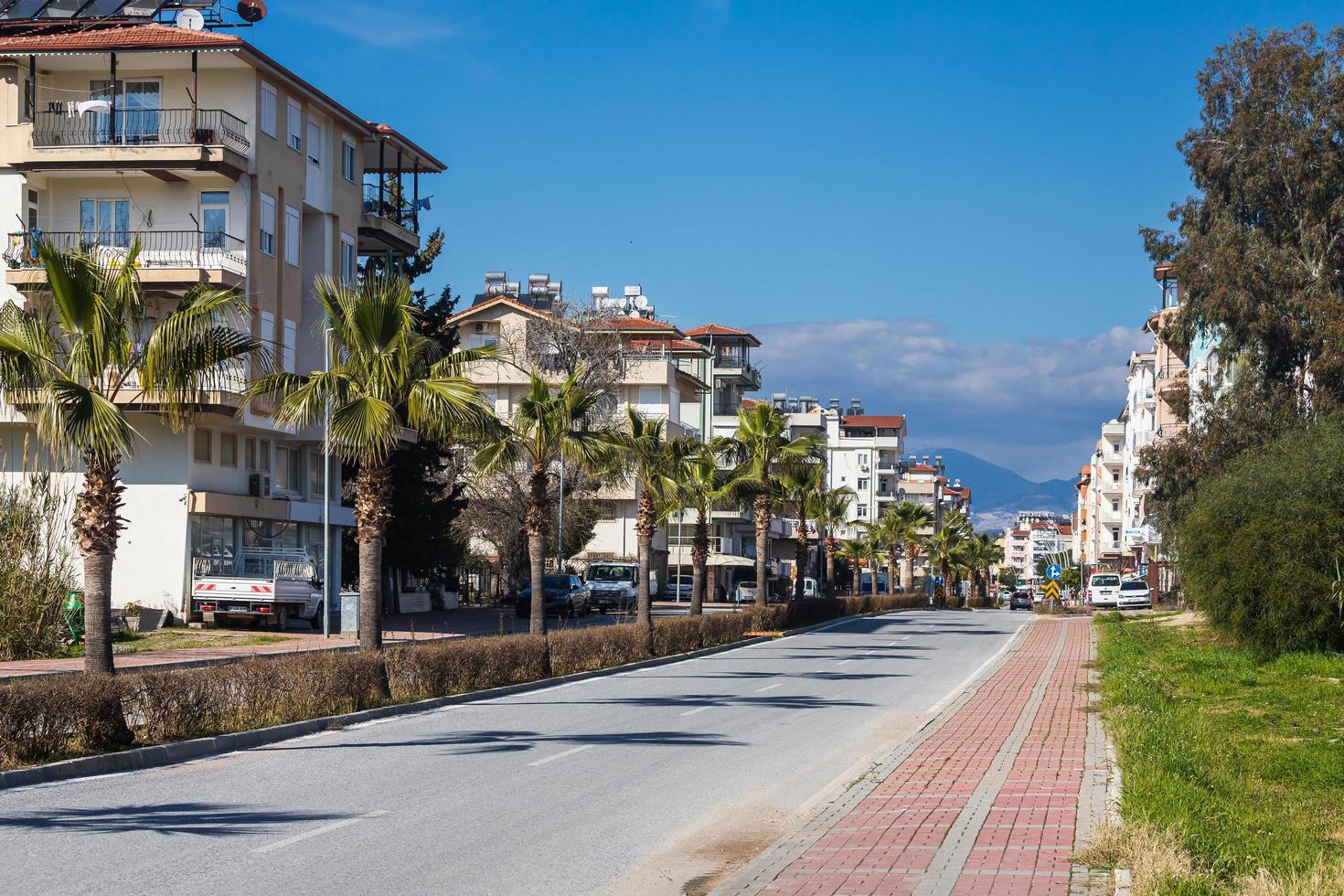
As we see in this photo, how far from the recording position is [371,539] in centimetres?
2120

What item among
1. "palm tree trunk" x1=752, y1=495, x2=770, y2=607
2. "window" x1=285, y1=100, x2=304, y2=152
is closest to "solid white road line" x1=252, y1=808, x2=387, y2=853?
"window" x1=285, y1=100, x2=304, y2=152

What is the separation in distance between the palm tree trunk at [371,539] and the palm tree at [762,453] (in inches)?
988

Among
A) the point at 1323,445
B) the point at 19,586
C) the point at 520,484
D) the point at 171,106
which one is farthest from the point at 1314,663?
the point at 520,484

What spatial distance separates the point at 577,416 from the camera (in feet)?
96.5

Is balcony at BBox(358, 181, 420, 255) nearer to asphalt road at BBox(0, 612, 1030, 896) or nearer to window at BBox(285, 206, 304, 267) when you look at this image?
window at BBox(285, 206, 304, 267)

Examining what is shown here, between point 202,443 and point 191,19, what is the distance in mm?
12983

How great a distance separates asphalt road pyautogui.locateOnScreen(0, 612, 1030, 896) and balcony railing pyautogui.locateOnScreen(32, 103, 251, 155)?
24558mm

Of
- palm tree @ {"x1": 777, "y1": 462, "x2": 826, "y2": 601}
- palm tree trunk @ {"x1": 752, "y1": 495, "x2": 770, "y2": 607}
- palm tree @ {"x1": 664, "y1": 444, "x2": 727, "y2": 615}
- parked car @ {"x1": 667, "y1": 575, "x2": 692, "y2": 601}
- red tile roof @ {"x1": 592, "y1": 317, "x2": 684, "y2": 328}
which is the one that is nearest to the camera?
palm tree @ {"x1": 664, "y1": 444, "x2": 727, "y2": 615}

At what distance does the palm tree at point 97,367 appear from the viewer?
15.7 metres

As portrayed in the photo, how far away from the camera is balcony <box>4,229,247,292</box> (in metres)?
39.2

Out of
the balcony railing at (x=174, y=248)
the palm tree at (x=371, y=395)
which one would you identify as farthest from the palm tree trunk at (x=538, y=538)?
the balcony railing at (x=174, y=248)

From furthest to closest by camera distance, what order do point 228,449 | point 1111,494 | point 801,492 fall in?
point 1111,494
point 801,492
point 228,449

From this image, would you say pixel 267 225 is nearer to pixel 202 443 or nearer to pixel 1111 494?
pixel 202 443

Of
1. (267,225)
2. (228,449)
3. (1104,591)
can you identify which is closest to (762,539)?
(228,449)
